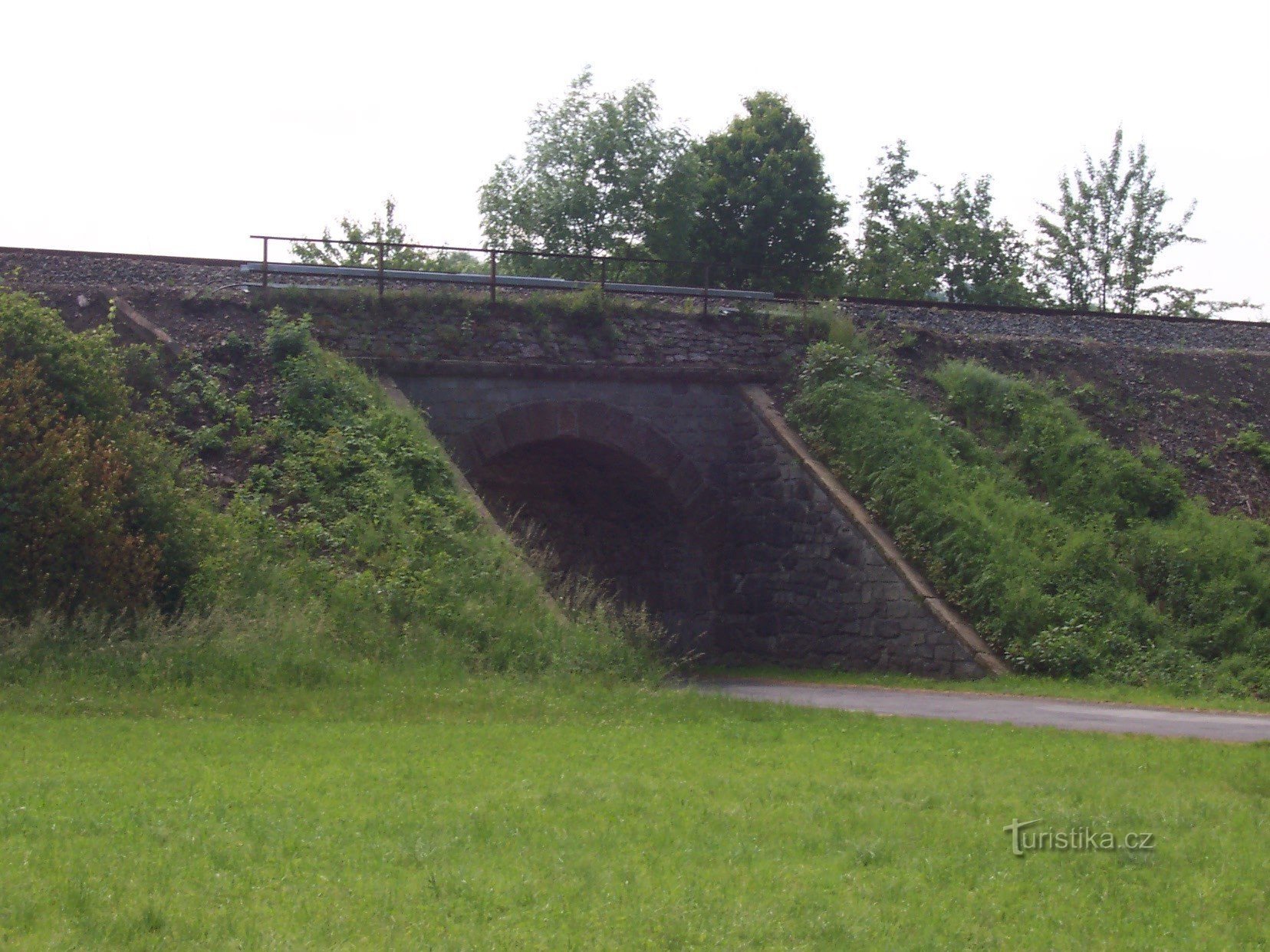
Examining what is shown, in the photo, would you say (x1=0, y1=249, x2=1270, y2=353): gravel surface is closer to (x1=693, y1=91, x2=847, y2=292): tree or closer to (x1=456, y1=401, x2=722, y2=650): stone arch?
(x1=456, y1=401, x2=722, y2=650): stone arch

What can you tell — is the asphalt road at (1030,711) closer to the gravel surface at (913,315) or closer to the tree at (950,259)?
the gravel surface at (913,315)

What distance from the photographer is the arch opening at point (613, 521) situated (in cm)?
1956

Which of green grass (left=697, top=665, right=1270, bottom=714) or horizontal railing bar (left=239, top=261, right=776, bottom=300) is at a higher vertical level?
horizontal railing bar (left=239, top=261, right=776, bottom=300)

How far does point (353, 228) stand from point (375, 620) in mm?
33182

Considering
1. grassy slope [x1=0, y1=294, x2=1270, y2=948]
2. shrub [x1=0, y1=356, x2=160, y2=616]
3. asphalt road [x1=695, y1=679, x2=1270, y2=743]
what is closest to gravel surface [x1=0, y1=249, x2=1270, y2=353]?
shrub [x1=0, y1=356, x2=160, y2=616]

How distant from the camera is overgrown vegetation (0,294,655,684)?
11.3 metres

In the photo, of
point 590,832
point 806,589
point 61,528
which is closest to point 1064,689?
point 806,589

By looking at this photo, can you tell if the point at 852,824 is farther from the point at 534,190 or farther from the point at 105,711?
the point at 534,190

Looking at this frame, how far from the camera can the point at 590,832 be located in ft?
21.3

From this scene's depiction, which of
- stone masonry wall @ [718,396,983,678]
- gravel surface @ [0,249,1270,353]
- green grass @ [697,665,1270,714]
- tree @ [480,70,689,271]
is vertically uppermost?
tree @ [480,70,689,271]

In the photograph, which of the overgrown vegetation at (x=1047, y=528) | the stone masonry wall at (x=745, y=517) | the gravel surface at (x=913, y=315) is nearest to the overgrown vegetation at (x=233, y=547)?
the stone masonry wall at (x=745, y=517)

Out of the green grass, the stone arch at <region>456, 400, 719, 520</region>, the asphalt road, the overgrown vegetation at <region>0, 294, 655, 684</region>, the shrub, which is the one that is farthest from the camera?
the stone arch at <region>456, 400, 719, 520</region>

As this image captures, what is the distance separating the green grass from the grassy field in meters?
3.80

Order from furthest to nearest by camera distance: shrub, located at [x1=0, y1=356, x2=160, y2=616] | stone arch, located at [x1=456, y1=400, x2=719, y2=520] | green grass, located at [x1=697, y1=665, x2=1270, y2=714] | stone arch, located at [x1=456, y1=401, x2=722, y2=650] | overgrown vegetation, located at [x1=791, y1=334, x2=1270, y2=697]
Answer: stone arch, located at [x1=456, y1=401, x2=722, y2=650], stone arch, located at [x1=456, y1=400, x2=719, y2=520], overgrown vegetation, located at [x1=791, y1=334, x2=1270, y2=697], green grass, located at [x1=697, y1=665, x2=1270, y2=714], shrub, located at [x1=0, y1=356, x2=160, y2=616]
